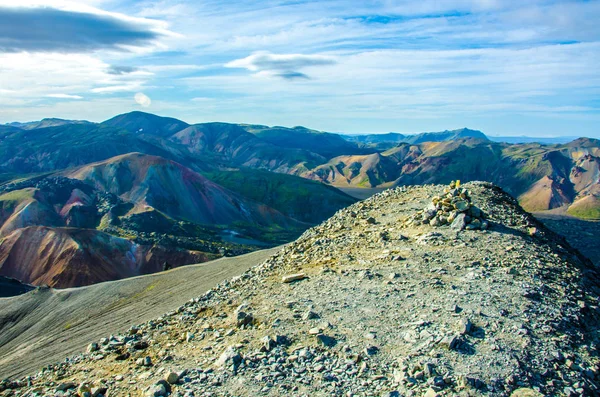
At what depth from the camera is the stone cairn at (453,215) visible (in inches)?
812

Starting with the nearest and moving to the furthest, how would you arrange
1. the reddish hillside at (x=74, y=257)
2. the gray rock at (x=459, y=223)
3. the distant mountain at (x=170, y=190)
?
the gray rock at (x=459, y=223) → the reddish hillside at (x=74, y=257) → the distant mountain at (x=170, y=190)

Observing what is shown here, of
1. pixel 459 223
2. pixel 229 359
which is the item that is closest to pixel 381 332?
pixel 229 359

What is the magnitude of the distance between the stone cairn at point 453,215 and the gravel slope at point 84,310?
17.7 meters

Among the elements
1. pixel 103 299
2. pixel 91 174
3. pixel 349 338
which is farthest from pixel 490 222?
pixel 91 174

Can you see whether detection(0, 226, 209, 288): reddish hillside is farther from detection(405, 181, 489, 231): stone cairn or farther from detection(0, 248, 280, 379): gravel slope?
detection(405, 181, 489, 231): stone cairn

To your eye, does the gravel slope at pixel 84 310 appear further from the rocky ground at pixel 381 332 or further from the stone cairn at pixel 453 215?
the stone cairn at pixel 453 215

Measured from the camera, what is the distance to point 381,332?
13.0 metres

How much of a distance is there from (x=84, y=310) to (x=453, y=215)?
3097cm

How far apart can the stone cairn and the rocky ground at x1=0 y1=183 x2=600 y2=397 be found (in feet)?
1.51

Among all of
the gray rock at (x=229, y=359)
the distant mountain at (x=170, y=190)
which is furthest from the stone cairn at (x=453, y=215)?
the distant mountain at (x=170, y=190)

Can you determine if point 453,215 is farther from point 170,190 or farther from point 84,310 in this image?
point 170,190

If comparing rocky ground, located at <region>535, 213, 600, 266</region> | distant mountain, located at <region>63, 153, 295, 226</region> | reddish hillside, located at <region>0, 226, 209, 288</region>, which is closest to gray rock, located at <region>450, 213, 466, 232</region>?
reddish hillside, located at <region>0, 226, 209, 288</region>

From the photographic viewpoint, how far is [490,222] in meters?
21.2

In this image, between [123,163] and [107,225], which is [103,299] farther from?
[123,163]
